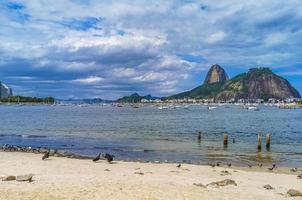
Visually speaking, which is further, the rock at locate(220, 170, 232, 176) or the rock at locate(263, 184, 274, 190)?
the rock at locate(220, 170, 232, 176)

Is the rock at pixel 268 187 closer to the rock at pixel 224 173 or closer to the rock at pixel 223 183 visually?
the rock at pixel 223 183

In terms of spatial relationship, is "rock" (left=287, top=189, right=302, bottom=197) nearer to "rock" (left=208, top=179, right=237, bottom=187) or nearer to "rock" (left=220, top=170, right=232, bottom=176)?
"rock" (left=208, top=179, right=237, bottom=187)

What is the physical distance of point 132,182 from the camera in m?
22.9

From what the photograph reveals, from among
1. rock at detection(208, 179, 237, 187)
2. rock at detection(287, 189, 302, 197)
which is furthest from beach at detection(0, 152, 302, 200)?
rock at detection(287, 189, 302, 197)

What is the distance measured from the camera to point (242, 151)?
155 feet

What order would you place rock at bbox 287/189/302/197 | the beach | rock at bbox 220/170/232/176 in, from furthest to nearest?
rock at bbox 220/170/232/176
rock at bbox 287/189/302/197
the beach

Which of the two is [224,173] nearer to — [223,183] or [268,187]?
[223,183]

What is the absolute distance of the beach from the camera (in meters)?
19.7

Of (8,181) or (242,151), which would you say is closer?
(8,181)

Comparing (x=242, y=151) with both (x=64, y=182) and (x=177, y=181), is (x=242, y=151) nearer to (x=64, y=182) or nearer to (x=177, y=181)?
(x=177, y=181)

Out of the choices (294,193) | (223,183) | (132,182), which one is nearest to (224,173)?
(223,183)

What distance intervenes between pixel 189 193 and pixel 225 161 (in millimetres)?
18814

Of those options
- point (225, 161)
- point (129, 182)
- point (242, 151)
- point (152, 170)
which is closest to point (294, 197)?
point (129, 182)

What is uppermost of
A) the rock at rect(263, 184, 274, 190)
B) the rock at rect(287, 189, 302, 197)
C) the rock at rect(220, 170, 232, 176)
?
the rock at rect(287, 189, 302, 197)
